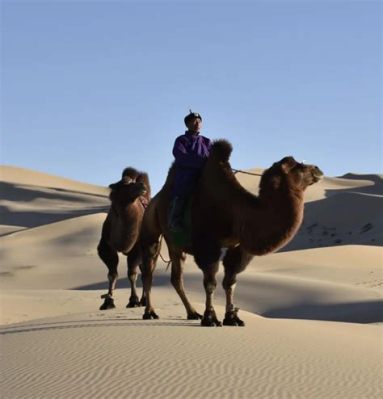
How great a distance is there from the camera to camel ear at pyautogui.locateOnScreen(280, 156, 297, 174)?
28.7ft

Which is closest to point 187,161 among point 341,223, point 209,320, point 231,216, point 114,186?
point 231,216

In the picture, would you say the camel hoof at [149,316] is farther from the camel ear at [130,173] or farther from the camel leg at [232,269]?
the camel ear at [130,173]

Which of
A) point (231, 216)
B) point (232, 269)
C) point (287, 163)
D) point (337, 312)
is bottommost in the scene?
point (337, 312)

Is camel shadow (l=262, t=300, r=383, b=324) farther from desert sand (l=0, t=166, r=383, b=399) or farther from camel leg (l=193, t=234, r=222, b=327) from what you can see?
camel leg (l=193, t=234, r=222, b=327)

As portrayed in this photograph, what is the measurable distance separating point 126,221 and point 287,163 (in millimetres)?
3731

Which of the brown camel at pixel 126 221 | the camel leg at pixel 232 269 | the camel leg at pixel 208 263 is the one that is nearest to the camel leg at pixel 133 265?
the brown camel at pixel 126 221

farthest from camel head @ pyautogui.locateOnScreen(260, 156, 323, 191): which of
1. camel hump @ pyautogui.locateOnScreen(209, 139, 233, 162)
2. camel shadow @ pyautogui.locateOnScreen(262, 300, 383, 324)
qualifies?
camel shadow @ pyautogui.locateOnScreen(262, 300, 383, 324)

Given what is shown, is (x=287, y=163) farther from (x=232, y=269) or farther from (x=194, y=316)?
(x=194, y=316)

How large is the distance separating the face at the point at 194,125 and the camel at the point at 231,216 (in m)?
0.44

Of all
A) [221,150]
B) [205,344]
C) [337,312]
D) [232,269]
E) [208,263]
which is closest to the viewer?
[205,344]

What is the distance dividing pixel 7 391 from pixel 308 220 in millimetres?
37860

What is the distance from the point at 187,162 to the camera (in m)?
9.63

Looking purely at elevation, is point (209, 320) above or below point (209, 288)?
below

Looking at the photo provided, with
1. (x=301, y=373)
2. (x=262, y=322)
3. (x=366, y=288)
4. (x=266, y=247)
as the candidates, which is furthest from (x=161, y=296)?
(x=301, y=373)
